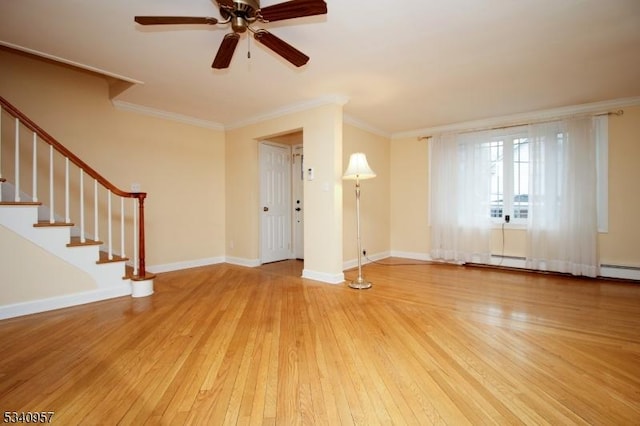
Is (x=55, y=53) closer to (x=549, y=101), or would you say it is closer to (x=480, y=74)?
(x=480, y=74)

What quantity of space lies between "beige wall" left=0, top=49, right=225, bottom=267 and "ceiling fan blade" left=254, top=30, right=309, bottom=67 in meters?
3.11

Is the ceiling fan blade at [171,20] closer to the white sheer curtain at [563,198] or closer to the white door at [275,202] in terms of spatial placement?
the white door at [275,202]

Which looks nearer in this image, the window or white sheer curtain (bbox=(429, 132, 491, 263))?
the window

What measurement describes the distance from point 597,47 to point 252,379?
3974 mm

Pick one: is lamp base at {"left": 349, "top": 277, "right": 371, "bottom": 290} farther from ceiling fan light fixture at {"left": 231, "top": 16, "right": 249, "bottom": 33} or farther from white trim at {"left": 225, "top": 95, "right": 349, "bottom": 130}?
ceiling fan light fixture at {"left": 231, "top": 16, "right": 249, "bottom": 33}

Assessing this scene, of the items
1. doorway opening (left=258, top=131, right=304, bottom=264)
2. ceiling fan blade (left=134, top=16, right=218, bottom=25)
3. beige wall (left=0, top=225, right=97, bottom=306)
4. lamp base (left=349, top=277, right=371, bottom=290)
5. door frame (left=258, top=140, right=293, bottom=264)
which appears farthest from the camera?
doorway opening (left=258, top=131, right=304, bottom=264)

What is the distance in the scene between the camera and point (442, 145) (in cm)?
516

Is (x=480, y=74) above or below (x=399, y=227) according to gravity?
above

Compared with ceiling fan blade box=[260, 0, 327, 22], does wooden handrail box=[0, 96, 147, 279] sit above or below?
below

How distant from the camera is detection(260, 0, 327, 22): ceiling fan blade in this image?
66.4 inches

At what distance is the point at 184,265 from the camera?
469cm

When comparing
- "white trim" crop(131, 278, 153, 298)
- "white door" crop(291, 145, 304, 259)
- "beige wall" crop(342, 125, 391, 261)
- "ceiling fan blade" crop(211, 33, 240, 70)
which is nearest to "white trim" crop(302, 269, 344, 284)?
"beige wall" crop(342, 125, 391, 261)

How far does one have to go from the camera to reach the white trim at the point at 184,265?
438 cm

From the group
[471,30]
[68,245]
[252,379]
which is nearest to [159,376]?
[252,379]
